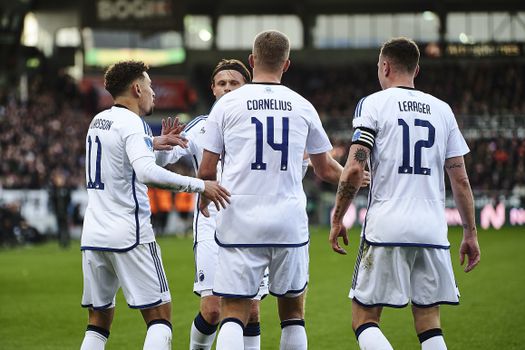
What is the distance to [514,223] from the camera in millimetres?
35594

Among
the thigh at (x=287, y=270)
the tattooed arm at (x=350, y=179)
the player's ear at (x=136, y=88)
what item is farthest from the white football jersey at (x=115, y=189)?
the tattooed arm at (x=350, y=179)

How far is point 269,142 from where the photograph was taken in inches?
268

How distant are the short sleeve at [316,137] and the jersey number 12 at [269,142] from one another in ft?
0.85

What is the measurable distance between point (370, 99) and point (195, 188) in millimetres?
1345

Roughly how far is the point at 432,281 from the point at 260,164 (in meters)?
1.41

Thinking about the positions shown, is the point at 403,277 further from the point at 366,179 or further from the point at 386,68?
the point at 386,68

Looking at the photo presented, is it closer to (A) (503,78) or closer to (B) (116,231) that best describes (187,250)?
(B) (116,231)

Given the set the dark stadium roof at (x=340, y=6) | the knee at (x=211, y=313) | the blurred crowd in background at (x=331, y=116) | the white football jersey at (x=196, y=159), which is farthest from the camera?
the dark stadium roof at (x=340, y=6)

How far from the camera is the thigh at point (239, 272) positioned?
6.70m

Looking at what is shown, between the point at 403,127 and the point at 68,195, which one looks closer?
the point at 403,127

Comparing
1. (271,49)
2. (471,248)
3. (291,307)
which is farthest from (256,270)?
(471,248)

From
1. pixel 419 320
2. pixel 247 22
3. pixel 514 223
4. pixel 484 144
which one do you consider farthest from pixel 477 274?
pixel 247 22

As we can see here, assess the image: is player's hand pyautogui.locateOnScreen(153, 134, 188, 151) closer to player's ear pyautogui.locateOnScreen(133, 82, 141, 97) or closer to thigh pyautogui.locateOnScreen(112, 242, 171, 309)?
player's ear pyautogui.locateOnScreen(133, 82, 141, 97)

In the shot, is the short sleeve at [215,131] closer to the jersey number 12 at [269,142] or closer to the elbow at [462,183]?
the jersey number 12 at [269,142]
